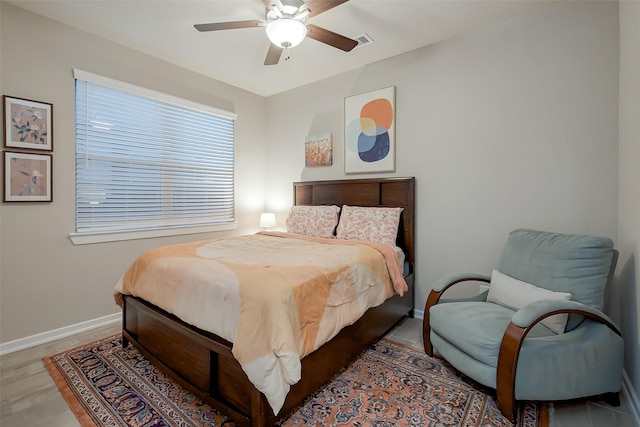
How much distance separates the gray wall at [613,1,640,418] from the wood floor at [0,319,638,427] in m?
0.16

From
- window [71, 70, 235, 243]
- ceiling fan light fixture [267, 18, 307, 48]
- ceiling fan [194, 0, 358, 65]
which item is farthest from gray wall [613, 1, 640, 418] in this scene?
window [71, 70, 235, 243]

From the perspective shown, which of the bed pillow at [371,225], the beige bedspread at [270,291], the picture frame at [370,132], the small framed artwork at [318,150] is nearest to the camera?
the beige bedspread at [270,291]

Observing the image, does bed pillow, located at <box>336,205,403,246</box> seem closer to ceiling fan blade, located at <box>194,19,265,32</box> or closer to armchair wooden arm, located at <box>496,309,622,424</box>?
armchair wooden arm, located at <box>496,309,622,424</box>

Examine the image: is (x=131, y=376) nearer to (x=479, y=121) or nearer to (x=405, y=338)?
(x=405, y=338)

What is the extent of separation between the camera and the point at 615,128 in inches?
81.6

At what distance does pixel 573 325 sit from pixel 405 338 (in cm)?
120

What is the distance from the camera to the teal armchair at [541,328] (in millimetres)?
1525

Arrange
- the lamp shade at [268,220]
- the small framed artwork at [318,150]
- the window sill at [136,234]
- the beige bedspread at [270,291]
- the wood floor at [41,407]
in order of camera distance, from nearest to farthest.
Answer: the beige bedspread at [270,291] < the wood floor at [41,407] < the window sill at [136,234] < the small framed artwork at [318,150] < the lamp shade at [268,220]

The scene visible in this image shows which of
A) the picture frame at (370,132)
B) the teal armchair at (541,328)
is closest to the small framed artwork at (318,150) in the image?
the picture frame at (370,132)

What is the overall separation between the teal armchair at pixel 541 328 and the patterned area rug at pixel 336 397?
19cm

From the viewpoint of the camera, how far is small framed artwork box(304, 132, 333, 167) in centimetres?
366

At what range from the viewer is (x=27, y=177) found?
7.76ft

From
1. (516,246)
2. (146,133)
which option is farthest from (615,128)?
(146,133)

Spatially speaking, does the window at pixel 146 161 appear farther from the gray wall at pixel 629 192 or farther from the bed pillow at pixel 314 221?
the gray wall at pixel 629 192
